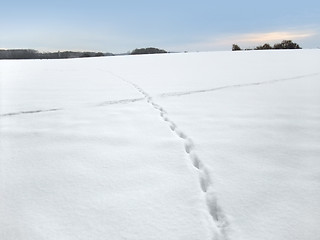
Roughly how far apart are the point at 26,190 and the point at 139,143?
2.74 ft

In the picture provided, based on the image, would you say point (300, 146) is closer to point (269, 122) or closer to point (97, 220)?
point (269, 122)

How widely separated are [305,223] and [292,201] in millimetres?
160

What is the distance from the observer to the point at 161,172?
1624 mm

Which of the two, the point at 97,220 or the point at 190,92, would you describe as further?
the point at 190,92

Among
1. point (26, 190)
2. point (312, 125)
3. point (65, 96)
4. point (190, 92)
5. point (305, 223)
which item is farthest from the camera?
point (190, 92)

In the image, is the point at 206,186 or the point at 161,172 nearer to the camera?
the point at 206,186

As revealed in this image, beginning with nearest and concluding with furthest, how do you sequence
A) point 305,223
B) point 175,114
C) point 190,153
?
point 305,223 → point 190,153 → point 175,114

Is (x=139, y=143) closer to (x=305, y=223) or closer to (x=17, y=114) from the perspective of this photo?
(x=305, y=223)

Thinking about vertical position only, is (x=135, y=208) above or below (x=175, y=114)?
below

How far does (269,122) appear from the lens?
259 centimetres

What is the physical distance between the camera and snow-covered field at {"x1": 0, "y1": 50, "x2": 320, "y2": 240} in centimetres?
117

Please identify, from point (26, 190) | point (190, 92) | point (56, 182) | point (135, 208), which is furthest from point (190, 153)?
point (190, 92)

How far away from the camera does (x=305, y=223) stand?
3.87ft

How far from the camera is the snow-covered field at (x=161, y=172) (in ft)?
3.85
